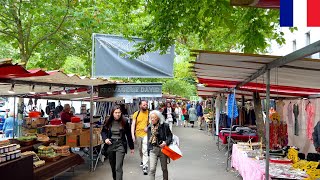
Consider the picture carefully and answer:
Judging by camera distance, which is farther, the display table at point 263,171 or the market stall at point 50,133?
the market stall at point 50,133

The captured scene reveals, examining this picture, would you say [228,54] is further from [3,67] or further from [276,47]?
[276,47]

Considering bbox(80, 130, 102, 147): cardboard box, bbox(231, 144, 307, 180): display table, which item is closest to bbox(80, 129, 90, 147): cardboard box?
bbox(80, 130, 102, 147): cardboard box

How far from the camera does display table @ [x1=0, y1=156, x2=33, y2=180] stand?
6480mm

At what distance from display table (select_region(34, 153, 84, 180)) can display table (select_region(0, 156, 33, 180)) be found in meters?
0.41

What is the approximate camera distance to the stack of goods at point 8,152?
6.71 meters

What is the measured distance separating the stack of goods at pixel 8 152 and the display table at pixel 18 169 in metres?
0.10

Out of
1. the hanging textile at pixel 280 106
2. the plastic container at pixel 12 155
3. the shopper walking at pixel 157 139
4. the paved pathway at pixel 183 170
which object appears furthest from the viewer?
the hanging textile at pixel 280 106

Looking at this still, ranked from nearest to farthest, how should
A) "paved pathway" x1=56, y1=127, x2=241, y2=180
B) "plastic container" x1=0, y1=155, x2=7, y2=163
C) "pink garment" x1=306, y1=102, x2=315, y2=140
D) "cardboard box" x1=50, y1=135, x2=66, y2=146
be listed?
1. "plastic container" x1=0, y1=155, x2=7, y2=163
2. "paved pathway" x1=56, y1=127, x2=241, y2=180
3. "pink garment" x1=306, y1=102, x2=315, y2=140
4. "cardboard box" x1=50, y1=135, x2=66, y2=146

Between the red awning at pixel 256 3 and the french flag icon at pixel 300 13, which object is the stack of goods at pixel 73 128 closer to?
the red awning at pixel 256 3

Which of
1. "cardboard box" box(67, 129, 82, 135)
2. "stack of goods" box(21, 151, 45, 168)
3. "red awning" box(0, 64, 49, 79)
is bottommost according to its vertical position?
"stack of goods" box(21, 151, 45, 168)

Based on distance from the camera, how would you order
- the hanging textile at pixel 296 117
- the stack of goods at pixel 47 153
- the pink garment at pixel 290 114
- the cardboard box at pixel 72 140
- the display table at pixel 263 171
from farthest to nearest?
1. the pink garment at pixel 290 114
2. the hanging textile at pixel 296 117
3. the cardboard box at pixel 72 140
4. the stack of goods at pixel 47 153
5. the display table at pixel 263 171

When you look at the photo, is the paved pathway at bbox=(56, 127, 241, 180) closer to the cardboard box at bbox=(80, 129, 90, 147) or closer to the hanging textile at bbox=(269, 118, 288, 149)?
the cardboard box at bbox=(80, 129, 90, 147)

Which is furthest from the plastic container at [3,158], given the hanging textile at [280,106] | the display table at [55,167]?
the hanging textile at [280,106]

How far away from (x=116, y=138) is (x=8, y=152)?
2.29 metres
